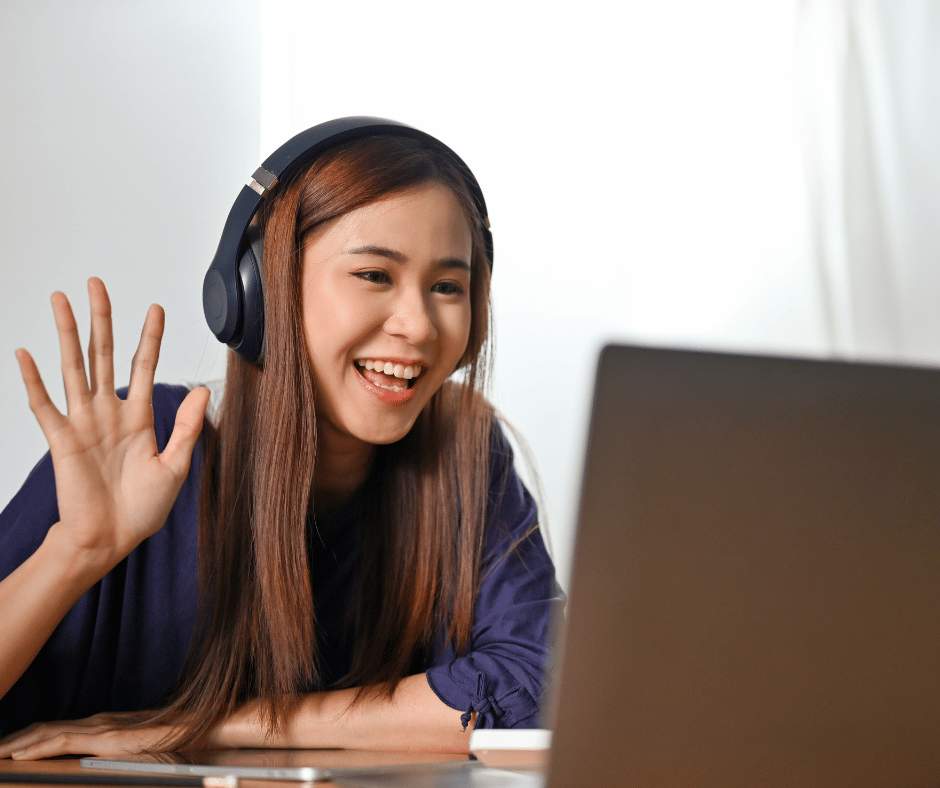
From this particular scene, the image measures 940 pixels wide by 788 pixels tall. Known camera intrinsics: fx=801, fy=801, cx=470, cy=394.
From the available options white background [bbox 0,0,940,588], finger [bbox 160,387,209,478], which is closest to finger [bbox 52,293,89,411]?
finger [bbox 160,387,209,478]

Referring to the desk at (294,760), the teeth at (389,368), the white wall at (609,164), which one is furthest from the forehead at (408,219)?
the white wall at (609,164)

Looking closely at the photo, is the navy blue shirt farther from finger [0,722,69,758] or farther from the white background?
the white background

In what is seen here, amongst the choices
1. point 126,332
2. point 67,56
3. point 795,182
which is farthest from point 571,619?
point 795,182

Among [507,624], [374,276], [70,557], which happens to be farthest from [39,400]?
[507,624]

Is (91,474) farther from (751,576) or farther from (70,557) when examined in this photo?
(751,576)

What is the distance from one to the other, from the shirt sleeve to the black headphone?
1.38 feet

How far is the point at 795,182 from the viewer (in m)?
2.43

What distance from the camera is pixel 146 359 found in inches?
35.4

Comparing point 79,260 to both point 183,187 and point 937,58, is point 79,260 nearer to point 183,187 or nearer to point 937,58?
point 183,187

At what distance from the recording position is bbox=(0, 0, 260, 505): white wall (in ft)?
5.62

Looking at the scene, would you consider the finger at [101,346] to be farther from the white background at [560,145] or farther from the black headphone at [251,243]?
the white background at [560,145]

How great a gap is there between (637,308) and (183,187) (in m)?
1.30

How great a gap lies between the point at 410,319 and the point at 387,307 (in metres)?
0.04

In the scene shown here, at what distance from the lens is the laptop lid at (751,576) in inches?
13.0
